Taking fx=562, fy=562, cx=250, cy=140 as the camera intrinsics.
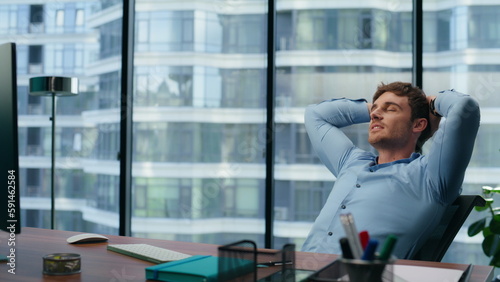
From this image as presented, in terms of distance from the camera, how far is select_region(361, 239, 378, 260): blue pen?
2.71ft

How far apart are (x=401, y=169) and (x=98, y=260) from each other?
45.9 inches

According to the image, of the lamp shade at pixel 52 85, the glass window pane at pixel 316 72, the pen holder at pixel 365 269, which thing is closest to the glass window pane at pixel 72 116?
the lamp shade at pixel 52 85

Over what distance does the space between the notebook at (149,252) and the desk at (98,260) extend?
0.02 m

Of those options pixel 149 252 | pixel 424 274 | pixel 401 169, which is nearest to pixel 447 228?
pixel 401 169

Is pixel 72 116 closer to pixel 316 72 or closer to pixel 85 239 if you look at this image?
pixel 316 72

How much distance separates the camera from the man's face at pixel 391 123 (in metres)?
2.19

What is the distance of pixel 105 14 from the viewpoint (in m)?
4.28

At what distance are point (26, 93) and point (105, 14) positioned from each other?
86 centimetres

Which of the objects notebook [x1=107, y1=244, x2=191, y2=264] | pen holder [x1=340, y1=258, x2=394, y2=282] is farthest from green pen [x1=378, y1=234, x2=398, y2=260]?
notebook [x1=107, y1=244, x2=191, y2=264]

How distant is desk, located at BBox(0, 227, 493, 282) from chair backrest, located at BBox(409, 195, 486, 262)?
551 millimetres

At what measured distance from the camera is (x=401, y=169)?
206 cm

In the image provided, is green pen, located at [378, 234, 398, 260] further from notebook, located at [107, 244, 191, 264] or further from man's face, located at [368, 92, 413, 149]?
man's face, located at [368, 92, 413, 149]

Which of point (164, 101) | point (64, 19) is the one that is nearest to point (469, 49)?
point (164, 101)

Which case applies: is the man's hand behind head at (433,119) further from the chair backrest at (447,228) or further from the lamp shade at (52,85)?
the lamp shade at (52,85)
